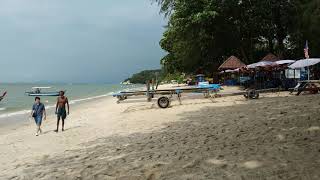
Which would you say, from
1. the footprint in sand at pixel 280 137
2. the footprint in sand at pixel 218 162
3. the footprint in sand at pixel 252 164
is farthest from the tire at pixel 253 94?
the footprint in sand at pixel 252 164

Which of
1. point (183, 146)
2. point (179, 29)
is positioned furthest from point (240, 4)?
point (183, 146)

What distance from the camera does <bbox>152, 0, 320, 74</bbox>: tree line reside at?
39.2m

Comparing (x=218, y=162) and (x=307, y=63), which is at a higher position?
(x=307, y=63)

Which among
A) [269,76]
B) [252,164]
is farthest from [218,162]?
[269,76]

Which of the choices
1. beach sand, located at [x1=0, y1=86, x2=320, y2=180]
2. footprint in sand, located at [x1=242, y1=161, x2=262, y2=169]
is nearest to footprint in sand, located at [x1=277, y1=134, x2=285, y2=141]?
beach sand, located at [x1=0, y1=86, x2=320, y2=180]

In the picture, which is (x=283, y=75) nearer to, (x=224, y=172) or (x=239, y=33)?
(x=239, y=33)

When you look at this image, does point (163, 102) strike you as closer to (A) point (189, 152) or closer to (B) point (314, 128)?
(B) point (314, 128)

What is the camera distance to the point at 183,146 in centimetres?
930

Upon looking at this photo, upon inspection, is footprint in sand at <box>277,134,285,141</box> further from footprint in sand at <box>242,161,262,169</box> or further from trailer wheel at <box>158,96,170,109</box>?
trailer wheel at <box>158,96,170,109</box>

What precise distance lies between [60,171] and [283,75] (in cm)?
3022

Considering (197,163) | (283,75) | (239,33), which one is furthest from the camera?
(239,33)

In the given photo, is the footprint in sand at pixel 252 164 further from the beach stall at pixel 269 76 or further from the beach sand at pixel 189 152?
the beach stall at pixel 269 76

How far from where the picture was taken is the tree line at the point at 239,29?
3916cm

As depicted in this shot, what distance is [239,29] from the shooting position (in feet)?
145
